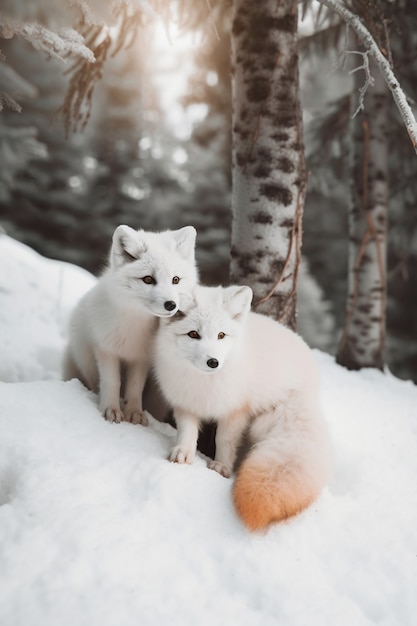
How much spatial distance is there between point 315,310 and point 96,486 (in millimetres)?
10061

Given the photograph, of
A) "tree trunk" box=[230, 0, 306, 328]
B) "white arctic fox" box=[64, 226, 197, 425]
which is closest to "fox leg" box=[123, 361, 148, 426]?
"white arctic fox" box=[64, 226, 197, 425]

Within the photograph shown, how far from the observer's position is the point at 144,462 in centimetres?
250

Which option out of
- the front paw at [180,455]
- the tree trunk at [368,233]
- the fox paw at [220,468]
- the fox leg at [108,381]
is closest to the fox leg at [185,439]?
the front paw at [180,455]

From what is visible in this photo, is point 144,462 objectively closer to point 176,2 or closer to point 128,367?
point 128,367

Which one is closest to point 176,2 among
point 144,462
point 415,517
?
point 144,462

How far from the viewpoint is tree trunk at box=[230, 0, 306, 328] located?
135 inches

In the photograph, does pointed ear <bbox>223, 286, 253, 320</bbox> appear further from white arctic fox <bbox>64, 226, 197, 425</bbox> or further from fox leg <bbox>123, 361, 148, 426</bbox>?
fox leg <bbox>123, 361, 148, 426</bbox>

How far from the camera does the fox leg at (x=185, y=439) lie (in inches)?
101

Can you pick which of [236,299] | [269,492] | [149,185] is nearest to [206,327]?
[236,299]

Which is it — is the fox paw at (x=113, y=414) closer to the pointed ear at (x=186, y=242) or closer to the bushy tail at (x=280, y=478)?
the bushy tail at (x=280, y=478)

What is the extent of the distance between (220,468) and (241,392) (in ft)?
1.31

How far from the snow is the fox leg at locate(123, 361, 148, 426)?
162 mm

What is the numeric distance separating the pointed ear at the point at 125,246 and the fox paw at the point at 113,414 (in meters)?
0.80

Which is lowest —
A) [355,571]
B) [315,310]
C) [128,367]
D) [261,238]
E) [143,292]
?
[315,310]
